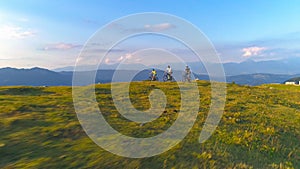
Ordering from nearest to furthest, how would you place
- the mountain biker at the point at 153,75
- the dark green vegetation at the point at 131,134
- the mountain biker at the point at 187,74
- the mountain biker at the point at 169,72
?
the dark green vegetation at the point at 131,134 < the mountain biker at the point at 187,74 < the mountain biker at the point at 153,75 < the mountain biker at the point at 169,72

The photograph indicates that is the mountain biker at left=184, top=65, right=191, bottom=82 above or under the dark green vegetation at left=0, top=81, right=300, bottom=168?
above

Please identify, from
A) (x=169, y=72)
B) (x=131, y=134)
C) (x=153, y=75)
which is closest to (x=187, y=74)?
(x=169, y=72)

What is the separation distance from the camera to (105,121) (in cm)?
1911

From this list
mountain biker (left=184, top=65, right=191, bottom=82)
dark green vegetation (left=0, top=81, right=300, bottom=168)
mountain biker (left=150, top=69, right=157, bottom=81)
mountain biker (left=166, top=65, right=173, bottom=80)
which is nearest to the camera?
dark green vegetation (left=0, top=81, right=300, bottom=168)

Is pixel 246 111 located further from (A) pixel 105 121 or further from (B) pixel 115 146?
(B) pixel 115 146

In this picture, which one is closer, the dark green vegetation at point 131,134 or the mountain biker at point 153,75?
the dark green vegetation at point 131,134

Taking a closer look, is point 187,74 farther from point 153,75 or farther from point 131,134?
point 131,134

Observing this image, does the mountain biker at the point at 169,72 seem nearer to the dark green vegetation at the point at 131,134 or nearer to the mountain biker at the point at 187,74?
the mountain biker at the point at 187,74

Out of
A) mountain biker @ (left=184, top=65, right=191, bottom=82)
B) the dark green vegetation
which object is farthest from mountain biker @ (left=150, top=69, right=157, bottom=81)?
the dark green vegetation

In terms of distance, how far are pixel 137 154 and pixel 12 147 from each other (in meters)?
6.45

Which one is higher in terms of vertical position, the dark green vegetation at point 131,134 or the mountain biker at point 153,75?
the mountain biker at point 153,75

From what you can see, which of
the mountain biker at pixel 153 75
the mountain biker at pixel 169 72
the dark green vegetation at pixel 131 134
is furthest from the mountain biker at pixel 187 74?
the dark green vegetation at pixel 131 134

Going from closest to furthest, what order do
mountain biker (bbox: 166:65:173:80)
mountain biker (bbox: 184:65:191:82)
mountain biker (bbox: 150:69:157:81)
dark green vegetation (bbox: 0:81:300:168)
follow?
1. dark green vegetation (bbox: 0:81:300:168)
2. mountain biker (bbox: 184:65:191:82)
3. mountain biker (bbox: 150:69:157:81)
4. mountain biker (bbox: 166:65:173:80)

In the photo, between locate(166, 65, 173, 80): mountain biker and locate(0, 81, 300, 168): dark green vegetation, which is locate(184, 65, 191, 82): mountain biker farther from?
locate(0, 81, 300, 168): dark green vegetation
